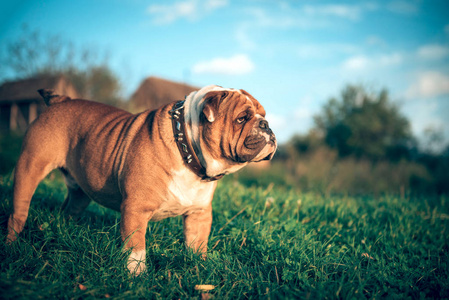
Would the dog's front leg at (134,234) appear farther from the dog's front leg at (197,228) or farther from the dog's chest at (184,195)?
the dog's front leg at (197,228)

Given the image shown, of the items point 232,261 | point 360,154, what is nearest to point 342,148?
point 360,154

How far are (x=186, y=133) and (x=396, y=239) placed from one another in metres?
3.15

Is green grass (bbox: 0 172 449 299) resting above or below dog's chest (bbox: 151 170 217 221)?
below

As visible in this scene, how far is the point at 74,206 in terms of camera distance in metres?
3.48

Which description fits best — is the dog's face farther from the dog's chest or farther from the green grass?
the green grass

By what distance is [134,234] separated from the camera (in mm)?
2455

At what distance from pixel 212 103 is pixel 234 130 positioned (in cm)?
33

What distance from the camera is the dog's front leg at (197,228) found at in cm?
290

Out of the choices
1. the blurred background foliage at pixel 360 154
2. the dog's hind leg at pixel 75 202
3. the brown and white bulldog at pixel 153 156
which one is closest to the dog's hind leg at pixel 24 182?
the brown and white bulldog at pixel 153 156

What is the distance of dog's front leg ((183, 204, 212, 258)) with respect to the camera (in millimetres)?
2898

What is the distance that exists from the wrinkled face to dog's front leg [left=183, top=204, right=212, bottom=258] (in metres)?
0.69

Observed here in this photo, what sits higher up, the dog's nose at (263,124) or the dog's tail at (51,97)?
the dog's tail at (51,97)

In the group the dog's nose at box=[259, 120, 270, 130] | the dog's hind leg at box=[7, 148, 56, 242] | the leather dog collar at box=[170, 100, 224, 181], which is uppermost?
the dog's nose at box=[259, 120, 270, 130]

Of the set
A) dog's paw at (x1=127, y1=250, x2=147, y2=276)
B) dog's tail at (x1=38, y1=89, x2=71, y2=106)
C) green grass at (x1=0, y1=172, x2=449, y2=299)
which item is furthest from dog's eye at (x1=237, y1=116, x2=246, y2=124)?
dog's tail at (x1=38, y1=89, x2=71, y2=106)
